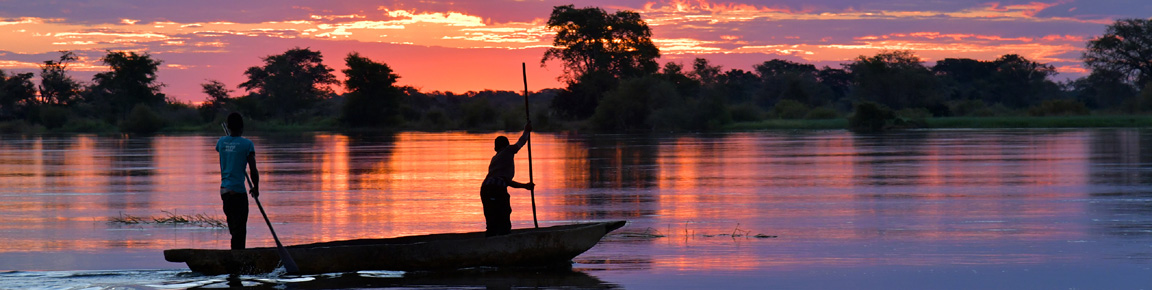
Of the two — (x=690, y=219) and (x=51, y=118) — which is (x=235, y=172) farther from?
(x=51, y=118)

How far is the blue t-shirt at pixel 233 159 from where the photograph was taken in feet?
35.1

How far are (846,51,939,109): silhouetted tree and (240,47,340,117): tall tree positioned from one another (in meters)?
50.9

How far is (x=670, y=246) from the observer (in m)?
12.5

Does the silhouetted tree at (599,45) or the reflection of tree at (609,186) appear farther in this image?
the silhouetted tree at (599,45)

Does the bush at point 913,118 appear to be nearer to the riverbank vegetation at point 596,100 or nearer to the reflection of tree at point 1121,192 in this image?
the riverbank vegetation at point 596,100

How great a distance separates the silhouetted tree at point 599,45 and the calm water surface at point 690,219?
2645 inches

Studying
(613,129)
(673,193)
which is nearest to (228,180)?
(673,193)

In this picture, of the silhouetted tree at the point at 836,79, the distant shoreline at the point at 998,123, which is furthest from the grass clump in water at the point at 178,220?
the silhouetted tree at the point at 836,79

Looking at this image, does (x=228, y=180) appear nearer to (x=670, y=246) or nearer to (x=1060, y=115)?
(x=670, y=246)

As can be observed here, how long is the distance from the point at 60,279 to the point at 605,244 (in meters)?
5.31

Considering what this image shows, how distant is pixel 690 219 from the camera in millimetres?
15391

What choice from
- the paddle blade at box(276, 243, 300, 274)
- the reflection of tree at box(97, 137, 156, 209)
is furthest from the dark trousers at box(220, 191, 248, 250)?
the reflection of tree at box(97, 137, 156, 209)

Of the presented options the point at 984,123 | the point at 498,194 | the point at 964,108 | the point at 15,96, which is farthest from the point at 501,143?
the point at 15,96

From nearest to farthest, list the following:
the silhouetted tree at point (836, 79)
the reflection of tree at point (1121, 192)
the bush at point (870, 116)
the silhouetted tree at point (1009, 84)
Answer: the reflection of tree at point (1121, 192), the bush at point (870, 116), the silhouetted tree at point (1009, 84), the silhouetted tree at point (836, 79)
